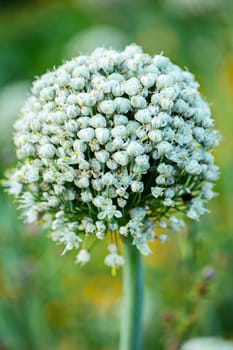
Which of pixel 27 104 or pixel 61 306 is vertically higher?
pixel 27 104

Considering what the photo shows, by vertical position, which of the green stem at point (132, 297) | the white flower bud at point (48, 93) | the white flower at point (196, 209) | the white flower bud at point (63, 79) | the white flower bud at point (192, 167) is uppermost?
the white flower bud at point (63, 79)

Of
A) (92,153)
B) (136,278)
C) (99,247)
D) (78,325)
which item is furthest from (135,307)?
(99,247)

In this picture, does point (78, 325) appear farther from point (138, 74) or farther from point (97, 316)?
point (138, 74)

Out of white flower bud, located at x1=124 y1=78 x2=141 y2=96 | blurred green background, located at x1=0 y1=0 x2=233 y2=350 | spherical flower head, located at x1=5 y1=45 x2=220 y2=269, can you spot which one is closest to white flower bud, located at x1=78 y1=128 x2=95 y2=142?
spherical flower head, located at x1=5 y1=45 x2=220 y2=269

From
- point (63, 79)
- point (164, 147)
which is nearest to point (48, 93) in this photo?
point (63, 79)

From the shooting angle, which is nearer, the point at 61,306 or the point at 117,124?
the point at 117,124

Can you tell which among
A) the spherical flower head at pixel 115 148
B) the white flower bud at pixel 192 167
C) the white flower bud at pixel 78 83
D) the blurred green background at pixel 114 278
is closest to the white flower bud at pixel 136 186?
the spherical flower head at pixel 115 148

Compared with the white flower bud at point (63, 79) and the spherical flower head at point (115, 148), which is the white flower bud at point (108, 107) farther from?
the white flower bud at point (63, 79)
